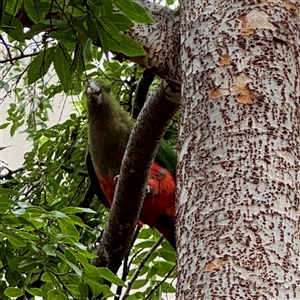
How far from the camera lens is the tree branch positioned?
129 centimetres

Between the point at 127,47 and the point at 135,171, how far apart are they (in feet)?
1.17

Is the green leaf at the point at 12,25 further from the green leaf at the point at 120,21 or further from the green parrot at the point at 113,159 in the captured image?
the green parrot at the point at 113,159

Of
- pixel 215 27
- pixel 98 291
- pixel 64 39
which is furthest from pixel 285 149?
pixel 98 291

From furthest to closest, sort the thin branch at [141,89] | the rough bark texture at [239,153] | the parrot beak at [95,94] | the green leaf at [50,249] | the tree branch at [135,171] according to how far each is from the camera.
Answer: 1. the parrot beak at [95,94]
2. the thin branch at [141,89]
3. the tree branch at [135,171]
4. the green leaf at [50,249]
5. the rough bark texture at [239,153]

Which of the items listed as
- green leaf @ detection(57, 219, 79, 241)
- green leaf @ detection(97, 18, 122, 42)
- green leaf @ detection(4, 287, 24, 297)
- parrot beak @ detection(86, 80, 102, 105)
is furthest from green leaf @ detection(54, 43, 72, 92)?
parrot beak @ detection(86, 80, 102, 105)

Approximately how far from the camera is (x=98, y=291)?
4.06 feet

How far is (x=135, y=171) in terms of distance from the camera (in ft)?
4.60

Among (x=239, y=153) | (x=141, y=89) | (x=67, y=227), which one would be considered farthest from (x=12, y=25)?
(x=141, y=89)

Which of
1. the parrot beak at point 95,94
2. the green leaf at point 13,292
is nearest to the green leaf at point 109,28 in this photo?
the green leaf at point 13,292

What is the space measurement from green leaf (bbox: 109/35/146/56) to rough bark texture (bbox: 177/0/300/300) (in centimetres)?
16

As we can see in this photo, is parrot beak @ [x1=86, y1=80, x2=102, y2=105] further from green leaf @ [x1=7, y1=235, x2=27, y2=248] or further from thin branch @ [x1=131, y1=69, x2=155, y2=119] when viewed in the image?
green leaf @ [x1=7, y1=235, x2=27, y2=248]

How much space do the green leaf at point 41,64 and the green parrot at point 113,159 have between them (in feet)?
2.66

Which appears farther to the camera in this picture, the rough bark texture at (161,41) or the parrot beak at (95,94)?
the parrot beak at (95,94)

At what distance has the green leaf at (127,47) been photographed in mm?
1102
